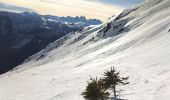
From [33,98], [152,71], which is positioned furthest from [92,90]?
[33,98]

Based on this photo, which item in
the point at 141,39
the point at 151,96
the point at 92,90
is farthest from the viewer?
the point at 141,39

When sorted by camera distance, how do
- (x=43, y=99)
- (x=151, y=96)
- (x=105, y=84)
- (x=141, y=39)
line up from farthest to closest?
1. (x=141, y=39)
2. (x=43, y=99)
3. (x=105, y=84)
4. (x=151, y=96)

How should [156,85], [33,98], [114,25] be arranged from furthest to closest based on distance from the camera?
[114,25] → [33,98] → [156,85]

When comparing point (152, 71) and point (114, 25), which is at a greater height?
point (114, 25)

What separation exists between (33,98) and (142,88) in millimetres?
22849

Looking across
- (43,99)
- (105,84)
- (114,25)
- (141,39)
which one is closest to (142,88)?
(105,84)

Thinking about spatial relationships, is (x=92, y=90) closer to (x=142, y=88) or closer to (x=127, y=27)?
(x=142, y=88)

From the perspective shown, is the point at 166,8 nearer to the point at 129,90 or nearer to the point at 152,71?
the point at 152,71

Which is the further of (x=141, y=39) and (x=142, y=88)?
(x=141, y=39)

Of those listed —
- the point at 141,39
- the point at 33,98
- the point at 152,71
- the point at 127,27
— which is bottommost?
the point at 33,98

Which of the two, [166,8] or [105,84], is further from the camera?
[166,8]

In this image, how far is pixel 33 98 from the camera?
55.0 meters

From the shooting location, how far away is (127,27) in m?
142

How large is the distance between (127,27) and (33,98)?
302 feet
